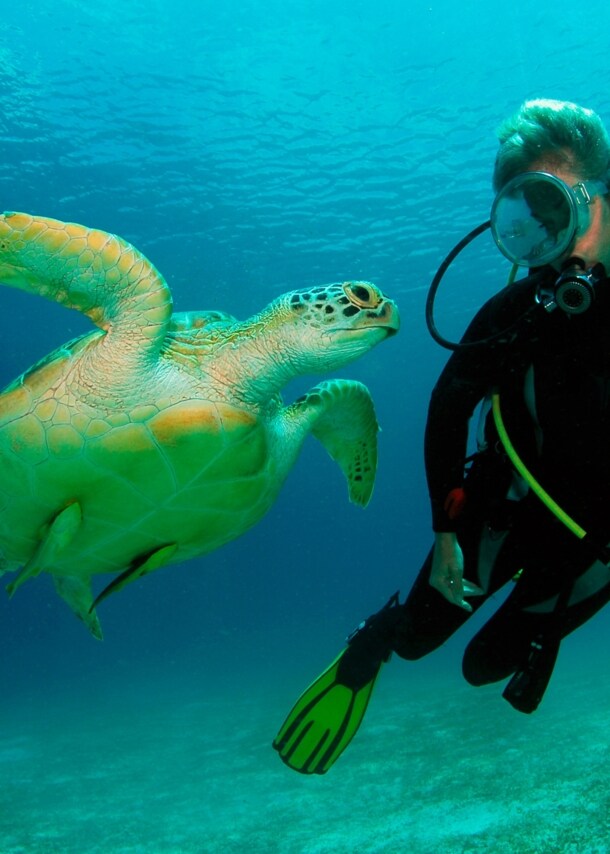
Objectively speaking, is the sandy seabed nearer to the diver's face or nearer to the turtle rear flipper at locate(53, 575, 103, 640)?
the turtle rear flipper at locate(53, 575, 103, 640)

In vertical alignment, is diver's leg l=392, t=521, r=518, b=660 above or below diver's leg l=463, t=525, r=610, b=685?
above

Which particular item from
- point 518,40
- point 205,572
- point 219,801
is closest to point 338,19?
point 518,40

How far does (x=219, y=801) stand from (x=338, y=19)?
43.6 feet

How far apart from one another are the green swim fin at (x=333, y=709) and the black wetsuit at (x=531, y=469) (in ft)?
1.67

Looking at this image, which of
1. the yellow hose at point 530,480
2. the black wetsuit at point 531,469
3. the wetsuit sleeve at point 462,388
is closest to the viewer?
the yellow hose at point 530,480

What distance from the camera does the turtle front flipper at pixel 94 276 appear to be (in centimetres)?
278

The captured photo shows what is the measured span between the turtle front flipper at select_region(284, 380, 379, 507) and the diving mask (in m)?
1.85

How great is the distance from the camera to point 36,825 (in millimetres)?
5652

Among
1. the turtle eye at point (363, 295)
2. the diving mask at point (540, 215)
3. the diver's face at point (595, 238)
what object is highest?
the turtle eye at point (363, 295)

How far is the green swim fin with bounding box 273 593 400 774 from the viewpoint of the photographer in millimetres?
3809

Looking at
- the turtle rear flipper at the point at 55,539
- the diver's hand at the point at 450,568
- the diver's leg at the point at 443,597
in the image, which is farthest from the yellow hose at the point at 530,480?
the turtle rear flipper at the point at 55,539

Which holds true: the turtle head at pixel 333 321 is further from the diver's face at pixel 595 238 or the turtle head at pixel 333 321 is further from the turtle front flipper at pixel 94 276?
the diver's face at pixel 595 238

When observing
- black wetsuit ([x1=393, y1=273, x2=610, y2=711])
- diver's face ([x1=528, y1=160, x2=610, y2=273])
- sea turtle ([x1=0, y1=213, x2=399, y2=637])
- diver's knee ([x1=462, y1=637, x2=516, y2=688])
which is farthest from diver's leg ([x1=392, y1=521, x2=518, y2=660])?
diver's face ([x1=528, y1=160, x2=610, y2=273])

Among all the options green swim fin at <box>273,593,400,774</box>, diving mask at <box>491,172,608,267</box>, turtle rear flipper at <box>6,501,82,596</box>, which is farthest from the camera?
green swim fin at <box>273,593,400,774</box>
